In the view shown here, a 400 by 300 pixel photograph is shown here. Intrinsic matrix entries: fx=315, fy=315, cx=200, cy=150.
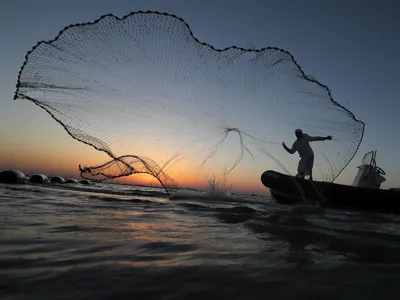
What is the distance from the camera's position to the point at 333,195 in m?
13.8

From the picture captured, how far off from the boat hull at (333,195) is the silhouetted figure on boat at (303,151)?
2.92 ft

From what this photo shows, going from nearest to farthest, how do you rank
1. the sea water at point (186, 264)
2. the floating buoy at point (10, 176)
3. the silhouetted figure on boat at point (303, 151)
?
the sea water at point (186, 264) → the silhouetted figure on boat at point (303, 151) → the floating buoy at point (10, 176)

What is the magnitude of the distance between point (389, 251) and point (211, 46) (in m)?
7.09

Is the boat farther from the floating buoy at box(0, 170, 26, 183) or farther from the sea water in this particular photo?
the floating buoy at box(0, 170, 26, 183)

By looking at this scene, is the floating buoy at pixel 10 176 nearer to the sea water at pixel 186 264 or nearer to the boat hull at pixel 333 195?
the boat hull at pixel 333 195

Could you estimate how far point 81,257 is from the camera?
308 centimetres

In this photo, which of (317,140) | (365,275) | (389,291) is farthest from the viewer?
(317,140)

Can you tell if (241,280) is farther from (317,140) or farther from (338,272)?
(317,140)

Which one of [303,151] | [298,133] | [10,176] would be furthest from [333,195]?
[10,176]

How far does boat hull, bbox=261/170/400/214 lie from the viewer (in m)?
12.9

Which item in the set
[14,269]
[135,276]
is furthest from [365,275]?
[14,269]

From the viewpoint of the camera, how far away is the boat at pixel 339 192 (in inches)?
511

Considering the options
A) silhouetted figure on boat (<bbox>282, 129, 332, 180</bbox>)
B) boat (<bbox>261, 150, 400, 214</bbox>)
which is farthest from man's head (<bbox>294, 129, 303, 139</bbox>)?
boat (<bbox>261, 150, 400, 214</bbox>)

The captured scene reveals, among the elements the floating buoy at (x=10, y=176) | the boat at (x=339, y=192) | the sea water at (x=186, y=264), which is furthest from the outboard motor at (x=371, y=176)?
the floating buoy at (x=10, y=176)
